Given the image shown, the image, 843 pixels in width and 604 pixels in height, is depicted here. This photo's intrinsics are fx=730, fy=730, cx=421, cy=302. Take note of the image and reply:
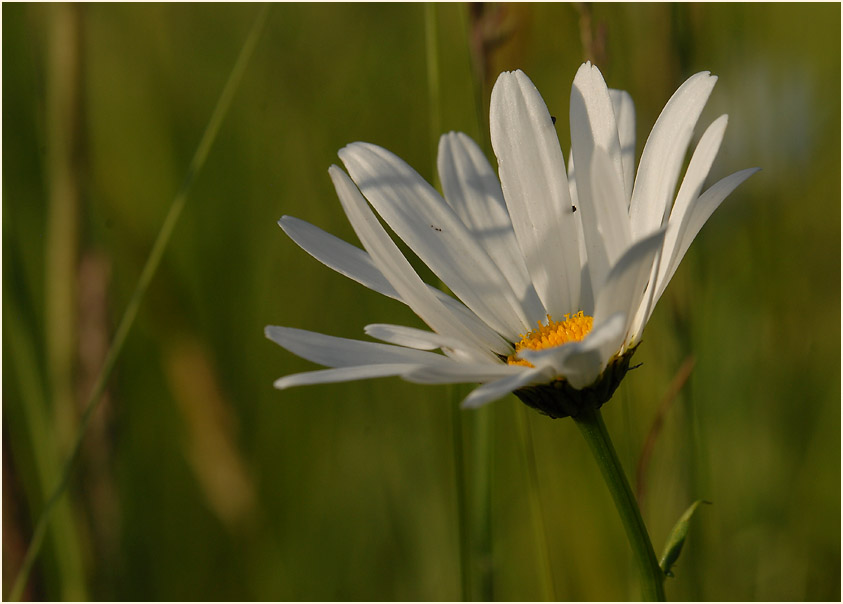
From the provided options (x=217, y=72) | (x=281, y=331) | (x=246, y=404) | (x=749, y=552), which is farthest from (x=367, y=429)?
(x=217, y=72)

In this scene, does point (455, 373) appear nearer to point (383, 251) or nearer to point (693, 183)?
point (383, 251)

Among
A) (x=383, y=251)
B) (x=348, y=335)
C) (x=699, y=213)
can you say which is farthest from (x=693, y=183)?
(x=348, y=335)

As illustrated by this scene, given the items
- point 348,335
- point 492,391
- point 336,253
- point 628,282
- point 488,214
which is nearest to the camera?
point 492,391

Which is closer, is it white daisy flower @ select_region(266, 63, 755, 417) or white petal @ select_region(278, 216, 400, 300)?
white daisy flower @ select_region(266, 63, 755, 417)

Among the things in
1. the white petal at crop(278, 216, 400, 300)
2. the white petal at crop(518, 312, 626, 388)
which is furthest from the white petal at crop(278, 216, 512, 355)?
the white petal at crop(518, 312, 626, 388)

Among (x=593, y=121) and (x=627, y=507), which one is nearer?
(x=627, y=507)

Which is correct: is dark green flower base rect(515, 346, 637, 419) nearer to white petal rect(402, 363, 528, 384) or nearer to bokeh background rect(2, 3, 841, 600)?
white petal rect(402, 363, 528, 384)

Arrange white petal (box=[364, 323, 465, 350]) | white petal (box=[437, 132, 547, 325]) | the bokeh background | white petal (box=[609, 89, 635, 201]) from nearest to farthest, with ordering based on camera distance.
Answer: white petal (box=[364, 323, 465, 350]) → white petal (box=[609, 89, 635, 201]) → white petal (box=[437, 132, 547, 325]) → the bokeh background

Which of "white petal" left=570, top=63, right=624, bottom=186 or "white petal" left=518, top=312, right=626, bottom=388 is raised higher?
"white petal" left=570, top=63, right=624, bottom=186
